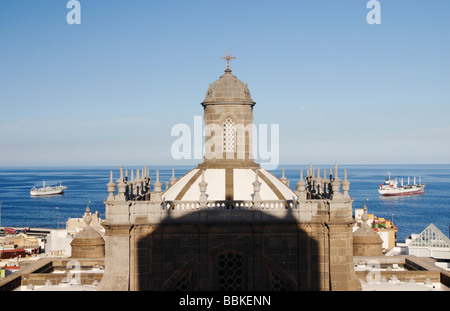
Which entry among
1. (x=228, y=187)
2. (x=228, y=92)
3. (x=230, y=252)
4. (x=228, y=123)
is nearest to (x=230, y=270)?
(x=230, y=252)

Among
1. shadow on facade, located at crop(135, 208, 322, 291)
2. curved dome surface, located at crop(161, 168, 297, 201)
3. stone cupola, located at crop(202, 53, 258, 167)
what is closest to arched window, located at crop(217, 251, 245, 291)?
shadow on facade, located at crop(135, 208, 322, 291)

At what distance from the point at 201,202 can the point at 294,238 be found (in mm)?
4972

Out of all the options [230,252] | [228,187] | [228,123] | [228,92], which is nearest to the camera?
[230,252]

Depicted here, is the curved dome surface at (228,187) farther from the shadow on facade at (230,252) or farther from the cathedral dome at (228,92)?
the cathedral dome at (228,92)

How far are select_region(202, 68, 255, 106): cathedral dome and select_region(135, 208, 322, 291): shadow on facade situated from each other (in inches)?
315

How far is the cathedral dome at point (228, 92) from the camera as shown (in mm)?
30297

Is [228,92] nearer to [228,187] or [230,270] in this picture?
[228,187]

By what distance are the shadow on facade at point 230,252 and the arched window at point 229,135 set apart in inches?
259

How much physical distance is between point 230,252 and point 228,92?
1012 cm

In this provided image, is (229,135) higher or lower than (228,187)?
higher

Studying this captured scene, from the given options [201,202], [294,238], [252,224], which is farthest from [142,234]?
Result: [294,238]

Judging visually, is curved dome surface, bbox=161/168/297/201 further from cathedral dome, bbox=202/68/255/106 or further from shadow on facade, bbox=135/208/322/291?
cathedral dome, bbox=202/68/255/106

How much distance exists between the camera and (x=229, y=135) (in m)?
30.8
